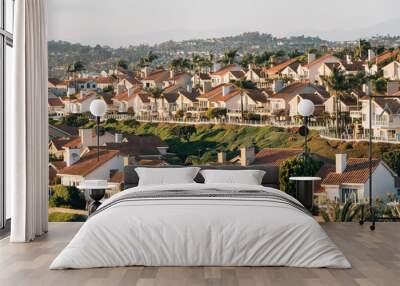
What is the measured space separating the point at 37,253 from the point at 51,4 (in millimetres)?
4038

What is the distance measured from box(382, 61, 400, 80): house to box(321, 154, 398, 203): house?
3.54ft

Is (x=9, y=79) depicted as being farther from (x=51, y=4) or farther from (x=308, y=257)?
(x=308, y=257)

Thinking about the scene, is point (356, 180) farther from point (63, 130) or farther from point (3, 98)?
point (3, 98)

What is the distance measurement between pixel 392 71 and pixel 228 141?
7.40 feet

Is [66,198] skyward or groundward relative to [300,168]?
groundward

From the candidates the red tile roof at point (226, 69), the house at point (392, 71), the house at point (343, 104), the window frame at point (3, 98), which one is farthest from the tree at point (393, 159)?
the window frame at point (3, 98)

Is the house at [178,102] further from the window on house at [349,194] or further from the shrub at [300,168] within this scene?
the window on house at [349,194]

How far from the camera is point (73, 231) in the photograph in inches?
319

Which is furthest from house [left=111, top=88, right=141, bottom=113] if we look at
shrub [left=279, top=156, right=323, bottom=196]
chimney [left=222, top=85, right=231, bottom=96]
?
shrub [left=279, top=156, right=323, bottom=196]

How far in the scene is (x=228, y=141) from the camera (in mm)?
9477

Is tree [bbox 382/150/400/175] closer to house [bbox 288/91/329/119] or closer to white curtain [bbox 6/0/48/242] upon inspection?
house [bbox 288/91/329/119]

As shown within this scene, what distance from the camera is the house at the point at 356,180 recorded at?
359 inches

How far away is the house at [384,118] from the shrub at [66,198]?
3.75m

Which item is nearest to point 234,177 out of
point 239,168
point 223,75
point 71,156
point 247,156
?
point 239,168
